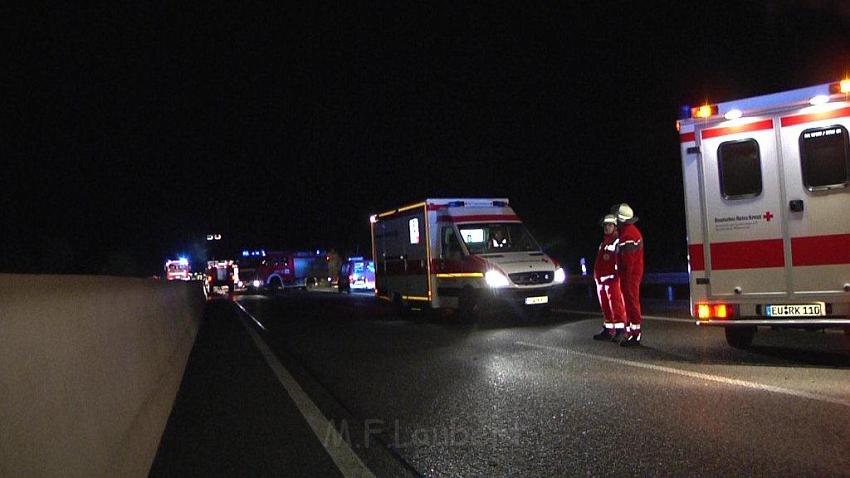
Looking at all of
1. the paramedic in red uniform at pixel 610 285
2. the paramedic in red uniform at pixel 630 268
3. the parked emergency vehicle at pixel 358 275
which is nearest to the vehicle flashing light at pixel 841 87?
the paramedic in red uniform at pixel 630 268

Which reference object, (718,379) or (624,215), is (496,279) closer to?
(624,215)

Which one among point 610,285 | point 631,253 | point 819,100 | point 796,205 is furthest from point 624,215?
point 819,100

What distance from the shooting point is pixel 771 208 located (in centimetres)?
948

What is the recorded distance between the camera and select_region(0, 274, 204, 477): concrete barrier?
2.83 metres

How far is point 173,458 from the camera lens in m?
5.99

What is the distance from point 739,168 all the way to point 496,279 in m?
6.72

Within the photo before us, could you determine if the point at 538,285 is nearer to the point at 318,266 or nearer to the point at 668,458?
the point at 668,458

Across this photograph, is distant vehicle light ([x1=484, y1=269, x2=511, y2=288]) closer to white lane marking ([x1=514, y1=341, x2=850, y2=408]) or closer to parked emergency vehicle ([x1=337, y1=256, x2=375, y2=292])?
white lane marking ([x1=514, y1=341, x2=850, y2=408])

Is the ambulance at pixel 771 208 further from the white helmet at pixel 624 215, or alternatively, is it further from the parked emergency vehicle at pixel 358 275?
the parked emergency vehicle at pixel 358 275

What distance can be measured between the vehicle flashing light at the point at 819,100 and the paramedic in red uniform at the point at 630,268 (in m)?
3.11

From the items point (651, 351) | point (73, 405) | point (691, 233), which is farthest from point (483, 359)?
point (73, 405)

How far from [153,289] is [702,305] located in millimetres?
6881

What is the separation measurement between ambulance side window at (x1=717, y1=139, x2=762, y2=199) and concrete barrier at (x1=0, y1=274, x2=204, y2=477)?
7152mm

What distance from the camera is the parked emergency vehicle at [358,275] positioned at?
132 feet
